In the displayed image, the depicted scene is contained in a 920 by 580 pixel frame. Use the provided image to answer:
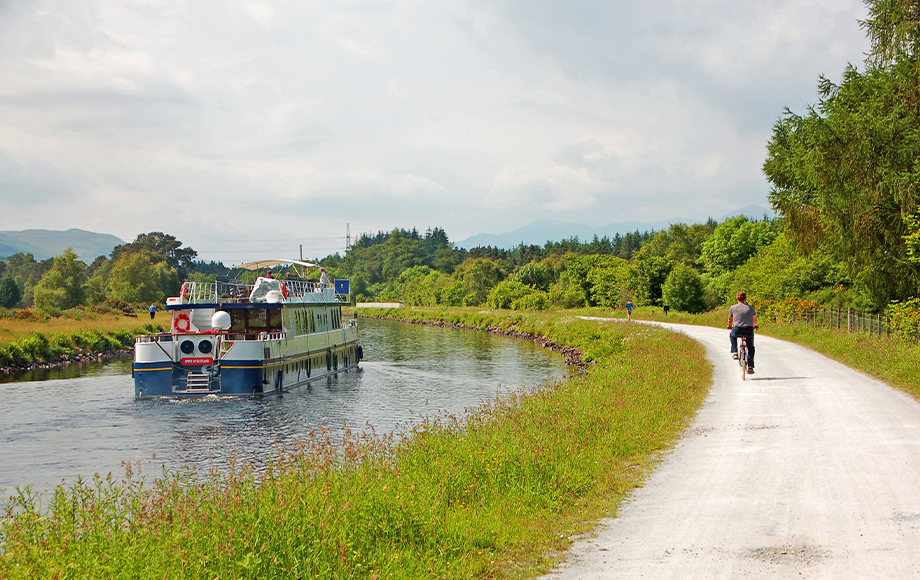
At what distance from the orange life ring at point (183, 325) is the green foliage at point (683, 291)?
158 feet

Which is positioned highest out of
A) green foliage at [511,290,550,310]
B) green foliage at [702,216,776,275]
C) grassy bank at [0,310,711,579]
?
green foliage at [702,216,776,275]

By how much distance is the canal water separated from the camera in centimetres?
1733

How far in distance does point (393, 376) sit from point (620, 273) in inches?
1981

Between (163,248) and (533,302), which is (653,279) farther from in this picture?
(163,248)

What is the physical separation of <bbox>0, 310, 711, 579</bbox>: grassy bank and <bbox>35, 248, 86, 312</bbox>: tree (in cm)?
7424

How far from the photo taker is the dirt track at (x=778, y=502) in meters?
6.30

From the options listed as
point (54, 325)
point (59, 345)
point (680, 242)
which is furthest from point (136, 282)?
point (680, 242)

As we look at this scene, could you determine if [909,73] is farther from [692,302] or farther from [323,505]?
[692,302]

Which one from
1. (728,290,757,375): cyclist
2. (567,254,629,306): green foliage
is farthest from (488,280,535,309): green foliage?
(728,290,757,375): cyclist

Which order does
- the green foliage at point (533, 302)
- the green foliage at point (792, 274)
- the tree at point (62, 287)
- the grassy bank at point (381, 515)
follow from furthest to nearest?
the green foliage at point (533, 302)
the tree at point (62, 287)
the green foliage at point (792, 274)
the grassy bank at point (381, 515)

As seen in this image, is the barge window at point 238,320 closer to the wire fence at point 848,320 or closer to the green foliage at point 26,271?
the wire fence at point 848,320

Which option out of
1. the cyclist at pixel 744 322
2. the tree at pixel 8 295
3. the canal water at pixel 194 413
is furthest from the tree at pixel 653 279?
the tree at pixel 8 295

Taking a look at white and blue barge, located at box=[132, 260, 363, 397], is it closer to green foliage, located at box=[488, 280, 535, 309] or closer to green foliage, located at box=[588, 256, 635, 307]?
green foliage, located at box=[588, 256, 635, 307]

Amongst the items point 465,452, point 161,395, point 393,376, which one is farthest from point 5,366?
point 465,452
